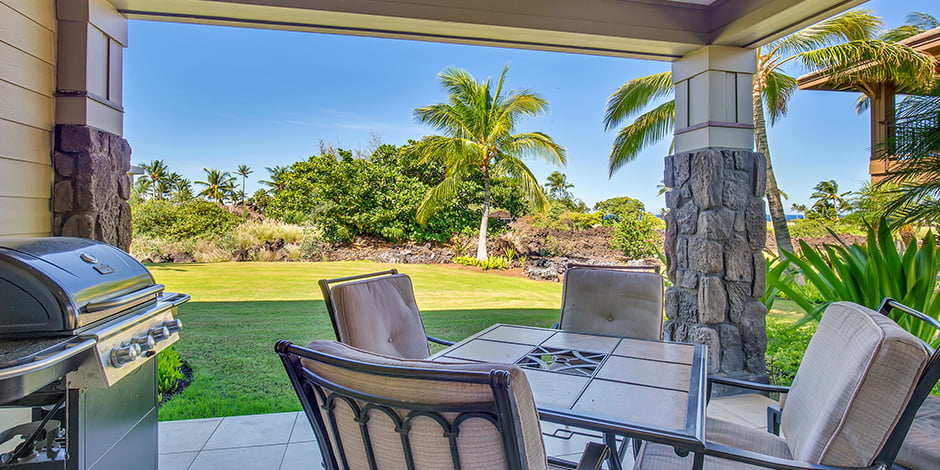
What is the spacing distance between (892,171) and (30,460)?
4609 mm

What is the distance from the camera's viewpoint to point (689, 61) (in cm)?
317

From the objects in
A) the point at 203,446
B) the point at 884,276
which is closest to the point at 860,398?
the point at 884,276

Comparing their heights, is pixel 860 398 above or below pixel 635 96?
below

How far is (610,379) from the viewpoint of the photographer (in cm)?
156

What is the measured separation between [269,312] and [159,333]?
3.86m

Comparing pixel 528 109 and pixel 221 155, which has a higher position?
pixel 528 109

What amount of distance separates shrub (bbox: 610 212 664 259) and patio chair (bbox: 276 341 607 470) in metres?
6.21

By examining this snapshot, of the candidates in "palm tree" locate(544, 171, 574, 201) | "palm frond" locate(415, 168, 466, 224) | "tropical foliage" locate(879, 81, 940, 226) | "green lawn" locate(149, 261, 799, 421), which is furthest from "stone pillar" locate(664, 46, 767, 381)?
"palm tree" locate(544, 171, 574, 201)

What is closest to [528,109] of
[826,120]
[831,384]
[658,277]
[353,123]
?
[353,123]

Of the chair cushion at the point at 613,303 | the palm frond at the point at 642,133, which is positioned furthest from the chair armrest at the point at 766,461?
the palm frond at the point at 642,133

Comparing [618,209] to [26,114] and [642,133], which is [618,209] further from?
[26,114]

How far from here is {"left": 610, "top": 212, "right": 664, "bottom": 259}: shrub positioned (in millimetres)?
6598

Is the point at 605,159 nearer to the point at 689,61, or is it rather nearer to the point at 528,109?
the point at 528,109

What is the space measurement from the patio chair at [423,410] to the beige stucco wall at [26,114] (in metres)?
1.82
